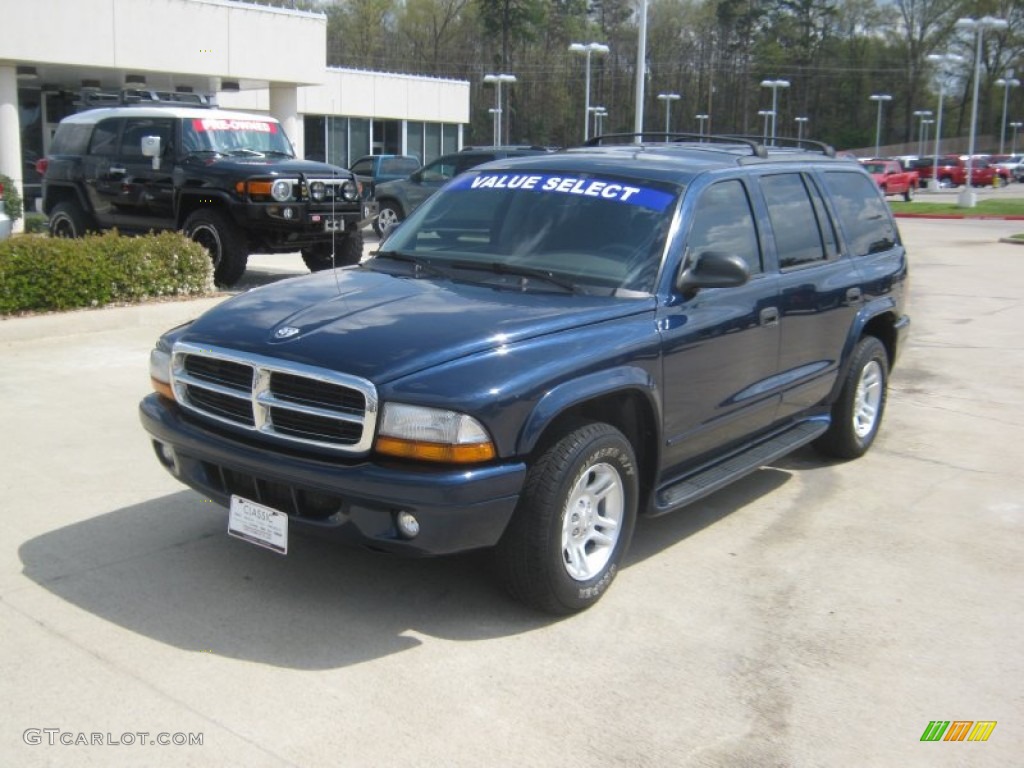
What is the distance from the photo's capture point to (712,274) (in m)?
4.72

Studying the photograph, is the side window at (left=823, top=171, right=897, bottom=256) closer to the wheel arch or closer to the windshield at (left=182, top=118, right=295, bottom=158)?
the wheel arch

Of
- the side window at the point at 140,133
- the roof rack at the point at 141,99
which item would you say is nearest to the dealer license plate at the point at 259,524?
the side window at the point at 140,133

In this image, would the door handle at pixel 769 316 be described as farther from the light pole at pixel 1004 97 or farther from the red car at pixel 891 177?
the light pole at pixel 1004 97

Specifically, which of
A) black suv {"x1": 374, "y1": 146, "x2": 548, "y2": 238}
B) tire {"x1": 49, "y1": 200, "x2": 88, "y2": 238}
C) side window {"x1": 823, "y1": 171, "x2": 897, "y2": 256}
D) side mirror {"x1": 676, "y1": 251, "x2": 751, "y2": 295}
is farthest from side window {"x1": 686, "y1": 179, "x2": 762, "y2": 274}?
black suv {"x1": 374, "y1": 146, "x2": 548, "y2": 238}

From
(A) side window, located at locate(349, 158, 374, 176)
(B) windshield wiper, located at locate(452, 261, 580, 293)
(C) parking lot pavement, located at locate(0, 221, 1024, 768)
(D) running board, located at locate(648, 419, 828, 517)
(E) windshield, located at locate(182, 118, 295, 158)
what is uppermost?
(E) windshield, located at locate(182, 118, 295, 158)

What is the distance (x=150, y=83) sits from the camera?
23.6 meters

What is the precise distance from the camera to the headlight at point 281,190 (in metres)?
11.8

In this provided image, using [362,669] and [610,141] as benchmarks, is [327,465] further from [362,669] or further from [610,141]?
[610,141]

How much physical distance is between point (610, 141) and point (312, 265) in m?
7.37

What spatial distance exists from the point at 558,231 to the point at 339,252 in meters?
8.75

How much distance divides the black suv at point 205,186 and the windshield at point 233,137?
0.04ft

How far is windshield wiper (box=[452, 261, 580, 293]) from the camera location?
4.79 m

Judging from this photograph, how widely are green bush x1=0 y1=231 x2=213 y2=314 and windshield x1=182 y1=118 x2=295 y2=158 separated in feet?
5.92

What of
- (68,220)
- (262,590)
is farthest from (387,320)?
(68,220)
